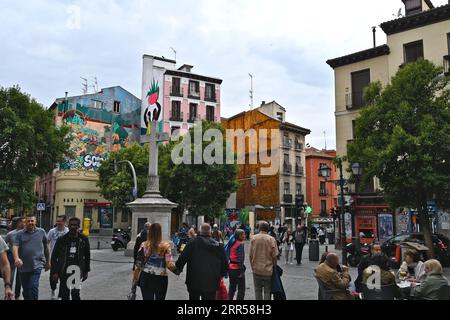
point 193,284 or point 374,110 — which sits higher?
point 374,110

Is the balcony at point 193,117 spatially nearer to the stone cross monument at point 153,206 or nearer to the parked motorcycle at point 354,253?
the stone cross monument at point 153,206

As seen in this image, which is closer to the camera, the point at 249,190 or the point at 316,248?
the point at 316,248

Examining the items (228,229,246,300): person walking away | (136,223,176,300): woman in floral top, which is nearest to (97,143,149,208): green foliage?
(228,229,246,300): person walking away

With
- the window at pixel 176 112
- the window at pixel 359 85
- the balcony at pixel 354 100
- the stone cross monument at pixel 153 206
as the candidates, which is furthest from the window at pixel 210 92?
the stone cross monument at pixel 153 206

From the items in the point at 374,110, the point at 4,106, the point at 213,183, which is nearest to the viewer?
the point at 374,110

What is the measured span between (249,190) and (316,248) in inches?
1184

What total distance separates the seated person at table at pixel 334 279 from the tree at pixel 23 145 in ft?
77.4

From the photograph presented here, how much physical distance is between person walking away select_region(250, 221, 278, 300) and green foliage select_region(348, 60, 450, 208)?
10.8 m

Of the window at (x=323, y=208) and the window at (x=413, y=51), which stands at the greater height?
the window at (x=413, y=51)

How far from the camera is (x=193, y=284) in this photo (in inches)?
235

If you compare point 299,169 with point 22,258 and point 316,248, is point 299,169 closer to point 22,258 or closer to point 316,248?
point 316,248

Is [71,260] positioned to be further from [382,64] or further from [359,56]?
[359,56]

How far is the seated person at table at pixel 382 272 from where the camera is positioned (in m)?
→ 6.59

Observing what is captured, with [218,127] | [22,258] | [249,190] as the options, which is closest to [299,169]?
[249,190]
